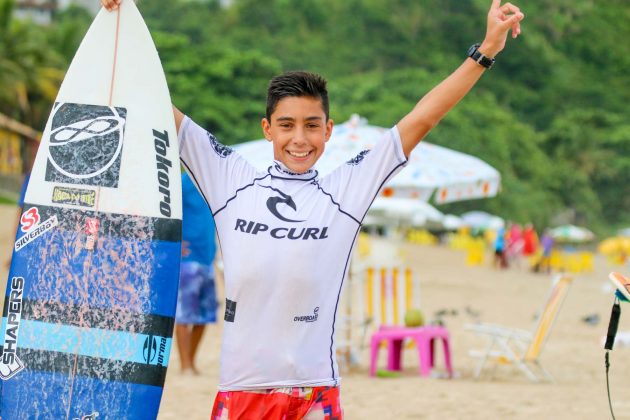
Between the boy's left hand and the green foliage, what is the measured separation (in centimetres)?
A: 3600

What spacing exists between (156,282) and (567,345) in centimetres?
866

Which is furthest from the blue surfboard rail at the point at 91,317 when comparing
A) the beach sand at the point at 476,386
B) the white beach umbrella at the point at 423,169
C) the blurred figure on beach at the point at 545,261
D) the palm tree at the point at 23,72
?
the palm tree at the point at 23,72

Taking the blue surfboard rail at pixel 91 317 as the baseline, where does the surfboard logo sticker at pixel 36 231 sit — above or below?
above

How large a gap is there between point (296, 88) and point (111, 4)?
1.00 meters

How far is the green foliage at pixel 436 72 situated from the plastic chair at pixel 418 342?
30872 mm

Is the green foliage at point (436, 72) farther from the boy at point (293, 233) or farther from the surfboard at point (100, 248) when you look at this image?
the boy at point (293, 233)

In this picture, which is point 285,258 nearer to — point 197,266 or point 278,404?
point 278,404

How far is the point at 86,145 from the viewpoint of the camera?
3.79 meters

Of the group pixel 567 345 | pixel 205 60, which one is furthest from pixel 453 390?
pixel 205 60

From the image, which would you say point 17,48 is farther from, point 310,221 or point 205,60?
point 310,221

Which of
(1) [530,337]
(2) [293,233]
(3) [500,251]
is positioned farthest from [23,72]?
(2) [293,233]

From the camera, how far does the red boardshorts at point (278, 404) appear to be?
9.89 feet

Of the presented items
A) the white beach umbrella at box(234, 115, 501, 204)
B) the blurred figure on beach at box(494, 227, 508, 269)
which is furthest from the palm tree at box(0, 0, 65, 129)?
the white beach umbrella at box(234, 115, 501, 204)

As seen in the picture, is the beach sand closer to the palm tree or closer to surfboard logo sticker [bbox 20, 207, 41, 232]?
surfboard logo sticker [bbox 20, 207, 41, 232]
